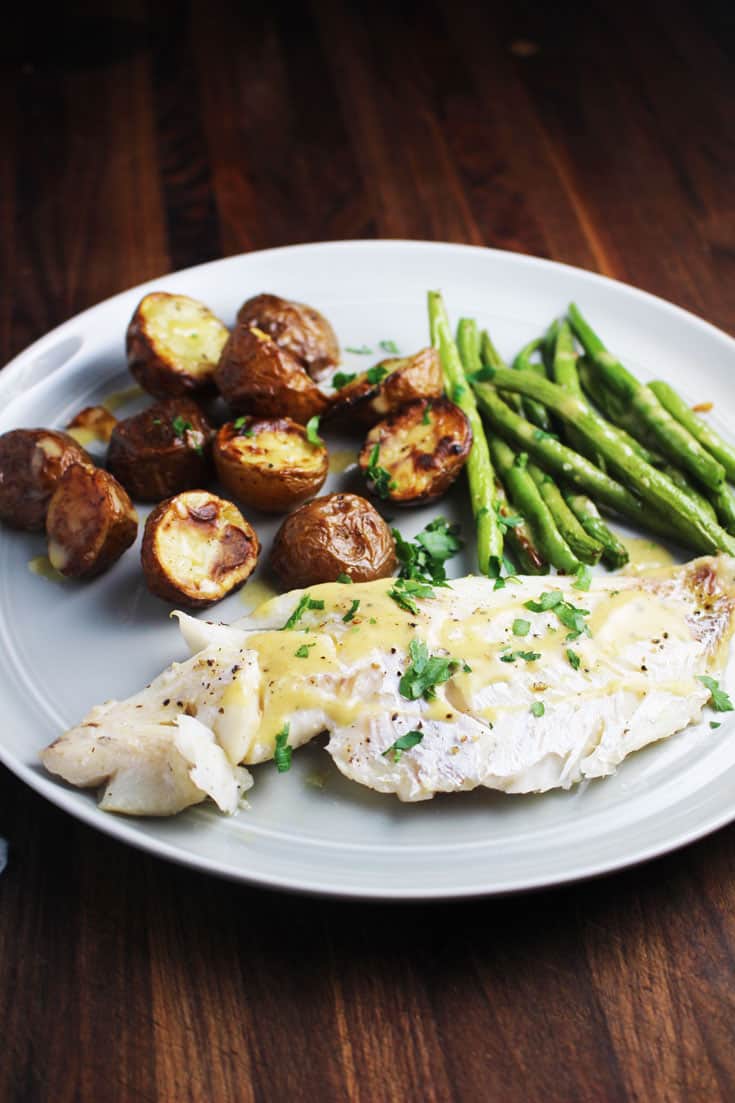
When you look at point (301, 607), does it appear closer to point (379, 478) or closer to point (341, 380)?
point (379, 478)

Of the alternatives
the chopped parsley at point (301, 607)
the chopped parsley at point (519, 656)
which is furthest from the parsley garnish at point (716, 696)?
the chopped parsley at point (301, 607)

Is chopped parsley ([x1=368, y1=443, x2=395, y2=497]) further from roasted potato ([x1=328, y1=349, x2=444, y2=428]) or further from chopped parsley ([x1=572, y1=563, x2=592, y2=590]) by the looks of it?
chopped parsley ([x1=572, y1=563, x2=592, y2=590])

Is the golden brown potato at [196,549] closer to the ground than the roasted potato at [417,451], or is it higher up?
closer to the ground

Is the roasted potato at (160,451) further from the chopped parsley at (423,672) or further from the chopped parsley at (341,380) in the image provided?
the chopped parsley at (423,672)

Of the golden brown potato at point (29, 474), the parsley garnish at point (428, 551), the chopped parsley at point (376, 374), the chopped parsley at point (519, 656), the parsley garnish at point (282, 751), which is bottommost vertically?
the golden brown potato at point (29, 474)

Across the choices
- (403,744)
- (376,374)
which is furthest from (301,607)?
(376,374)

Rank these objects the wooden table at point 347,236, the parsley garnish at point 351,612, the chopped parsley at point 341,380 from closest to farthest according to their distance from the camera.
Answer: the wooden table at point 347,236 → the parsley garnish at point 351,612 → the chopped parsley at point 341,380

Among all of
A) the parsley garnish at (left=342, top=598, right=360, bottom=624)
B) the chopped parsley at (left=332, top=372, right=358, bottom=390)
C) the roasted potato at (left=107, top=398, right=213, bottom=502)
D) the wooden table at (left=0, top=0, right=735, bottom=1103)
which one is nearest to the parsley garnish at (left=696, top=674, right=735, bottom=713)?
the wooden table at (left=0, top=0, right=735, bottom=1103)

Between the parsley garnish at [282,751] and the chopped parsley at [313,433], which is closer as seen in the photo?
the parsley garnish at [282,751]
